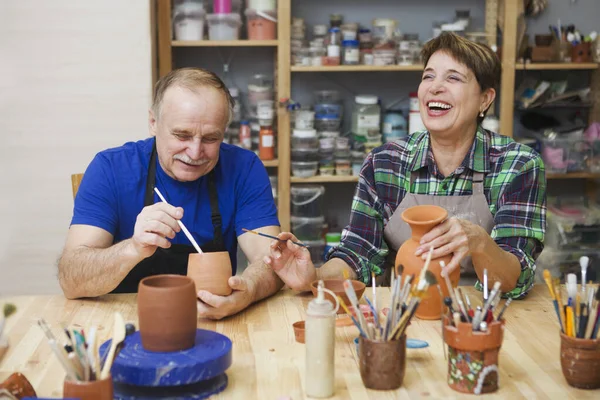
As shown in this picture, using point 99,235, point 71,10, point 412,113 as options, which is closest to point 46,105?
point 71,10

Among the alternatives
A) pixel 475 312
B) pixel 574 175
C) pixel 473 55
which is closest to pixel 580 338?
pixel 475 312

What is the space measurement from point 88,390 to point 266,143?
105 inches

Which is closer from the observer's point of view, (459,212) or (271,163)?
(459,212)

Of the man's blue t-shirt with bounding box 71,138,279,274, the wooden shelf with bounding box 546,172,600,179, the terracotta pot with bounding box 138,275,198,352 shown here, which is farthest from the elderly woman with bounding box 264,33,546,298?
the wooden shelf with bounding box 546,172,600,179

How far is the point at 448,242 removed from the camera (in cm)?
169

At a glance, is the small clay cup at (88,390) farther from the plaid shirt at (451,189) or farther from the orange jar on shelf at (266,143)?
the orange jar on shelf at (266,143)

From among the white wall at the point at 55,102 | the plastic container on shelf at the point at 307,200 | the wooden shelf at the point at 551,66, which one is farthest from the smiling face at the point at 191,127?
the wooden shelf at the point at 551,66

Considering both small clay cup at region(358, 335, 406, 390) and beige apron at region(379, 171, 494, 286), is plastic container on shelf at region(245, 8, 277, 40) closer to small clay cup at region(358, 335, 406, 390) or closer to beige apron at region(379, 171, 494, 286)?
beige apron at region(379, 171, 494, 286)

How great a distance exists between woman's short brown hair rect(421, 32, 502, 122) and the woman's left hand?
0.67 m

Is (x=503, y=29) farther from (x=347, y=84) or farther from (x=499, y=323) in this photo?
(x=499, y=323)

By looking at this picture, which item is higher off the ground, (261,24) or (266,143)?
(261,24)

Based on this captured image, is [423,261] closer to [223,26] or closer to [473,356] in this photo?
[473,356]

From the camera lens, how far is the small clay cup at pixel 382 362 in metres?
1.33

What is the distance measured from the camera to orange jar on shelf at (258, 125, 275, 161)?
12.3 ft
